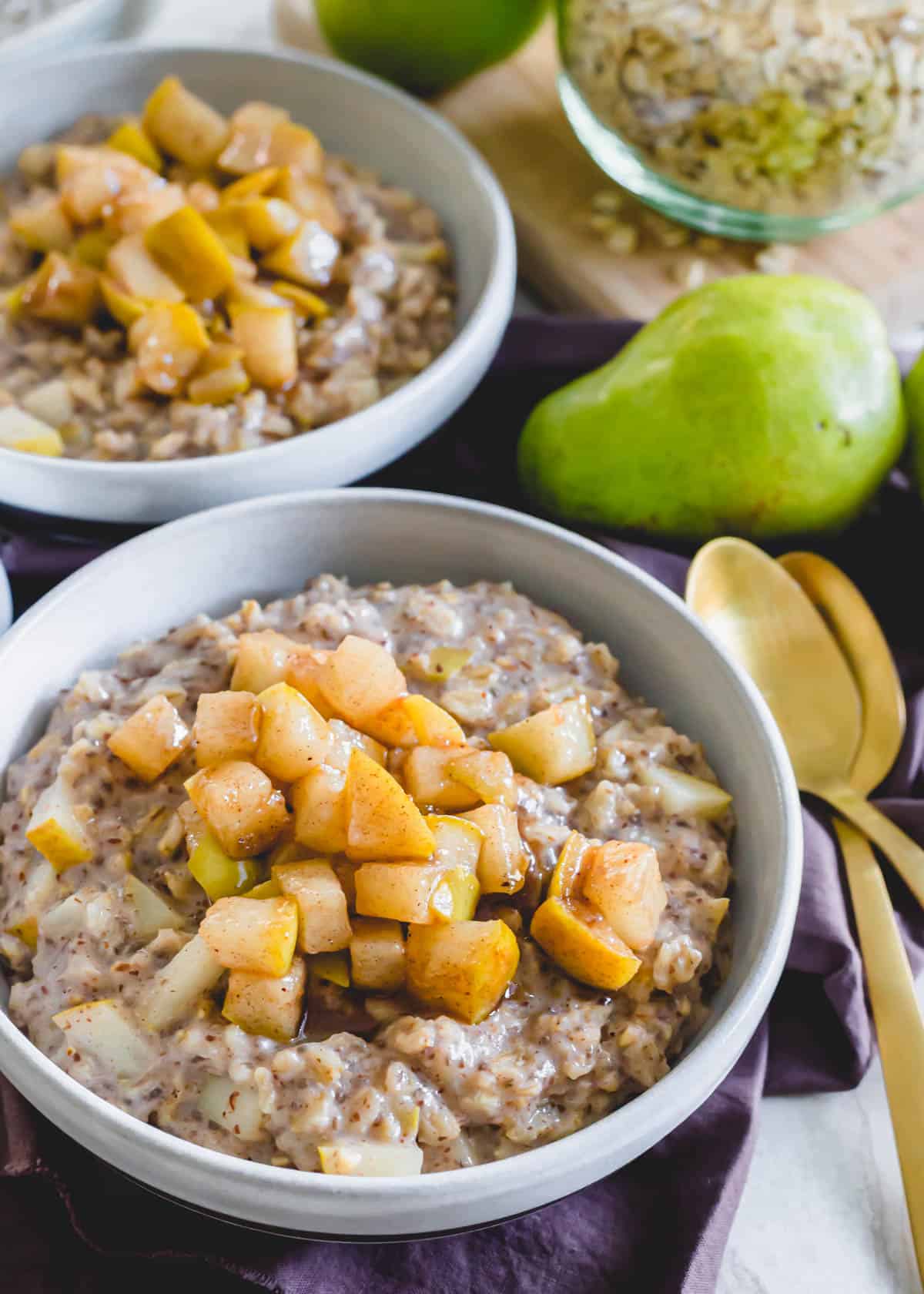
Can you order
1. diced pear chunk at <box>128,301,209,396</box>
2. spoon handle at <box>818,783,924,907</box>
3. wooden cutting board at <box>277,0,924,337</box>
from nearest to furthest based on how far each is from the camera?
spoon handle at <box>818,783,924,907</box>, diced pear chunk at <box>128,301,209,396</box>, wooden cutting board at <box>277,0,924,337</box>

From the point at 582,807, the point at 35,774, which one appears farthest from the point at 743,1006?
the point at 35,774

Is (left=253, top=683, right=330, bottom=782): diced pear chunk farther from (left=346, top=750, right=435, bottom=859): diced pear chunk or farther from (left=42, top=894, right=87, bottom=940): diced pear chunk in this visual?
(left=42, top=894, right=87, bottom=940): diced pear chunk

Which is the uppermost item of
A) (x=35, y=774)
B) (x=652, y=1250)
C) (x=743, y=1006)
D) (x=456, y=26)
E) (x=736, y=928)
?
(x=456, y=26)

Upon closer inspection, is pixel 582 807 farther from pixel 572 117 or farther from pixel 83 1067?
pixel 572 117

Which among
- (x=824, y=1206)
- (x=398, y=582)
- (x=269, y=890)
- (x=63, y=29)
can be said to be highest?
(x=63, y=29)

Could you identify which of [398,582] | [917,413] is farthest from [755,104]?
[398,582]

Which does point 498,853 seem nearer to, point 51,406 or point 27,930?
point 27,930

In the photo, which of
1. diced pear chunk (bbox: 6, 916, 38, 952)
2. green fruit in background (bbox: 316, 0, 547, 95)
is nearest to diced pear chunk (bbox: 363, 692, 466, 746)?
diced pear chunk (bbox: 6, 916, 38, 952)
